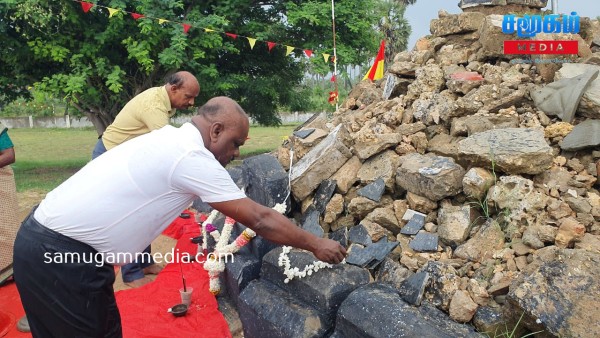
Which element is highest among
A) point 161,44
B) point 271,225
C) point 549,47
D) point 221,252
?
point 161,44

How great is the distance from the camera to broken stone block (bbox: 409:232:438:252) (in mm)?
2914

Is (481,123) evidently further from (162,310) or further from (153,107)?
(162,310)

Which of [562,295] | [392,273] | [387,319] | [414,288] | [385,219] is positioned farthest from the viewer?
[385,219]

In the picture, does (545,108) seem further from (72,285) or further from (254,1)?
(254,1)

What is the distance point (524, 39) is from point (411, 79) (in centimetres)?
118

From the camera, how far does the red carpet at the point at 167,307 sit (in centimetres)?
315

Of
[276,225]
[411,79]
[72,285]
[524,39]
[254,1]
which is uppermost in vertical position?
[254,1]

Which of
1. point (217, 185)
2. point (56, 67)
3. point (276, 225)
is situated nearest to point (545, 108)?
point (276, 225)

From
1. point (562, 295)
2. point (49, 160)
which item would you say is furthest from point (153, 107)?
point (49, 160)

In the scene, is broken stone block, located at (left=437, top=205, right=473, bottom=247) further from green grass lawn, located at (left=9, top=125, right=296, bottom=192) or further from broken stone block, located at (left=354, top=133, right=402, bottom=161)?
green grass lawn, located at (left=9, top=125, right=296, bottom=192)

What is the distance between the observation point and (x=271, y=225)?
1.90 meters


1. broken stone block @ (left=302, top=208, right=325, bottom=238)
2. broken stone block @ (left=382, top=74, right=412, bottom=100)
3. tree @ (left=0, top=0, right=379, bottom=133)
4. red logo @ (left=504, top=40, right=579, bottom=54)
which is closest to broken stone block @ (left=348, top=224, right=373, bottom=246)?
broken stone block @ (left=302, top=208, right=325, bottom=238)

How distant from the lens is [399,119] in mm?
4219

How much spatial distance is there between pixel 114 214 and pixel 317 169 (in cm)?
226
